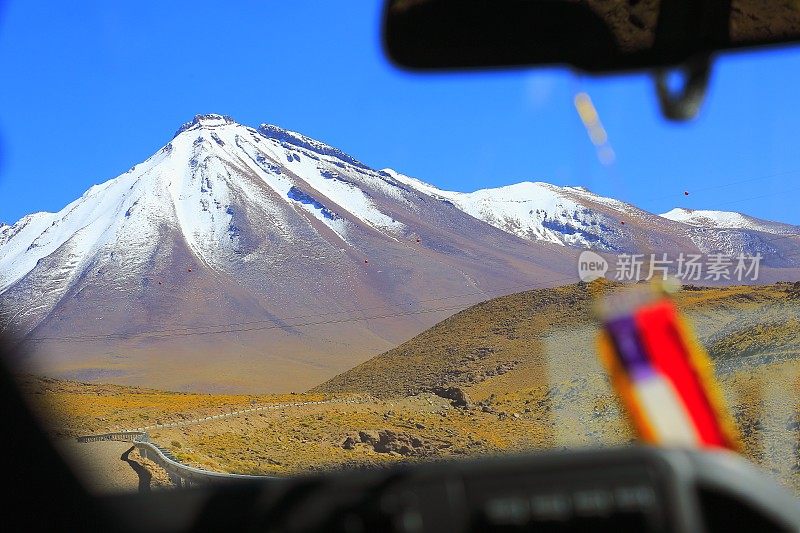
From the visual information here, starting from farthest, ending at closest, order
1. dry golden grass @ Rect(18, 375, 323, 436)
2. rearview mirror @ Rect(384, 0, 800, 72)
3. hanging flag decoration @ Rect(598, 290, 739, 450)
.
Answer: dry golden grass @ Rect(18, 375, 323, 436) → rearview mirror @ Rect(384, 0, 800, 72) → hanging flag decoration @ Rect(598, 290, 739, 450)

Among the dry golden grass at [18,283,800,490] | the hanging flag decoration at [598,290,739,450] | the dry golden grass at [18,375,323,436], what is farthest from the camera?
the dry golden grass at [18,375,323,436]

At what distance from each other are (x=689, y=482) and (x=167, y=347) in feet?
530

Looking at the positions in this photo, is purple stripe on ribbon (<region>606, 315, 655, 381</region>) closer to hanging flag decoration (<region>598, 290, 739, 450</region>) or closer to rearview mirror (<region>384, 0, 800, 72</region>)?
hanging flag decoration (<region>598, 290, 739, 450</region>)

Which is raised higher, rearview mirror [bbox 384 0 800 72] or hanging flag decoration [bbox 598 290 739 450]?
rearview mirror [bbox 384 0 800 72]

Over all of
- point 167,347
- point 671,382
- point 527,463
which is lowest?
point 167,347

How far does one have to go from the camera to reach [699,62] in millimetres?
1980

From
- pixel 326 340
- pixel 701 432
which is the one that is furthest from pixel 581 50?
pixel 326 340

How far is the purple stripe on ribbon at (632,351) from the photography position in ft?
5.41

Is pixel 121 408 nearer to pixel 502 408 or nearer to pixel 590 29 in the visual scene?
pixel 502 408

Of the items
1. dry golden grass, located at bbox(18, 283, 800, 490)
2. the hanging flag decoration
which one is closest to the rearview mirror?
the hanging flag decoration

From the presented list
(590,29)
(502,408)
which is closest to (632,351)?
(590,29)

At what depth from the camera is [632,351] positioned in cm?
166

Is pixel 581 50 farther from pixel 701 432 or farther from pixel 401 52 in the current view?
pixel 701 432

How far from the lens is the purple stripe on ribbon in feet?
5.41
